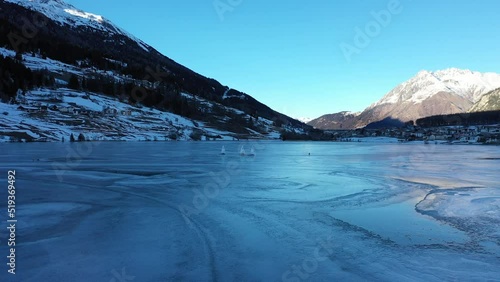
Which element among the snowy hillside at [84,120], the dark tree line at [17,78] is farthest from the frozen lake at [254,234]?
the dark tree line at [17,78]

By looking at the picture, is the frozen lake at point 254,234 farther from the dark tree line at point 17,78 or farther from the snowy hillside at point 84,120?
the dark tree line at point 17,78

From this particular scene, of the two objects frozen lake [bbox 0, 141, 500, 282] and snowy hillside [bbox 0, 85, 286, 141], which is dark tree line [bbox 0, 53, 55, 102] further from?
frozen lake [bbox 0, 141, 500, 282]

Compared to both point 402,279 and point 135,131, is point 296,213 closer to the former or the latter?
point 402,279

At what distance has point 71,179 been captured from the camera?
1606 centimetres

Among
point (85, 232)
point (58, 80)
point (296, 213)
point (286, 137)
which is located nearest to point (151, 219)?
point (85, 232)

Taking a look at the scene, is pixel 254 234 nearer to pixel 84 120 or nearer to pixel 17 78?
pixel 84 120

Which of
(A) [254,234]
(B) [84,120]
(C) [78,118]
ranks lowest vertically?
(A) [254,234]

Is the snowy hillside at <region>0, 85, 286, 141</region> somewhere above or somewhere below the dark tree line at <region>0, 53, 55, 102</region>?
below

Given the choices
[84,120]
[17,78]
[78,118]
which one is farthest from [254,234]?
[17,78]

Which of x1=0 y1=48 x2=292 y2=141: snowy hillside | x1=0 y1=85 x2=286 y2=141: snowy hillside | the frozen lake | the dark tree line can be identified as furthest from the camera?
the dark tree line

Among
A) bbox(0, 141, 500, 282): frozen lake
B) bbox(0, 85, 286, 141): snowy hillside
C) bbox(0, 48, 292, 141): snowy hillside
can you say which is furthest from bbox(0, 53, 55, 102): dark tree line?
bbox(0, 141, 500, 282): frozen lake

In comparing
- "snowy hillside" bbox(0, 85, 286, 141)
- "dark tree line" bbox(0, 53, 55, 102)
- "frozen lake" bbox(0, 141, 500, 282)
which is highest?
"dark tree line" bbox(0, 53, 55, 102)

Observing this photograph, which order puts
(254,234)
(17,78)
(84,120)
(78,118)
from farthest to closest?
1. (17,78)
2. (78,118)
3. (84,120)
4. (254,234)

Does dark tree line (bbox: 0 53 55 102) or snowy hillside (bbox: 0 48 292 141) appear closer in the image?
snowy hillside (bbox: 0 48 292 141)
